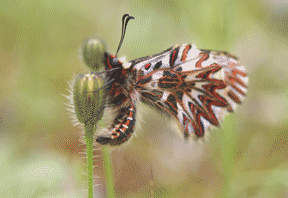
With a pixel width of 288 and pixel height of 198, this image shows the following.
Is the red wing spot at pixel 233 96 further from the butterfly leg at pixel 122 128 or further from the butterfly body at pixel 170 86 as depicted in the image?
the butterfly leg at pixel 122 128

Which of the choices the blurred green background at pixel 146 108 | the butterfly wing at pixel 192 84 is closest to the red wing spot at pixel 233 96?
the butterfly wing at pixel 192 84

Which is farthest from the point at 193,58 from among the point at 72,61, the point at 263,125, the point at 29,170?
the point at 72,61

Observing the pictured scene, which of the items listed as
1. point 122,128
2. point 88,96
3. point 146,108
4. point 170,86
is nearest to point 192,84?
point 170,86

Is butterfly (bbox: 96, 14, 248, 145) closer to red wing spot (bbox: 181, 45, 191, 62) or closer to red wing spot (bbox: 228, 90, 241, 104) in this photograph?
red wing spot (bbox: 181, 45, 191, 62)

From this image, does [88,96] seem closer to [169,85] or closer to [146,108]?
[169,85]

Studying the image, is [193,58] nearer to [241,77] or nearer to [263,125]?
[241,77]
